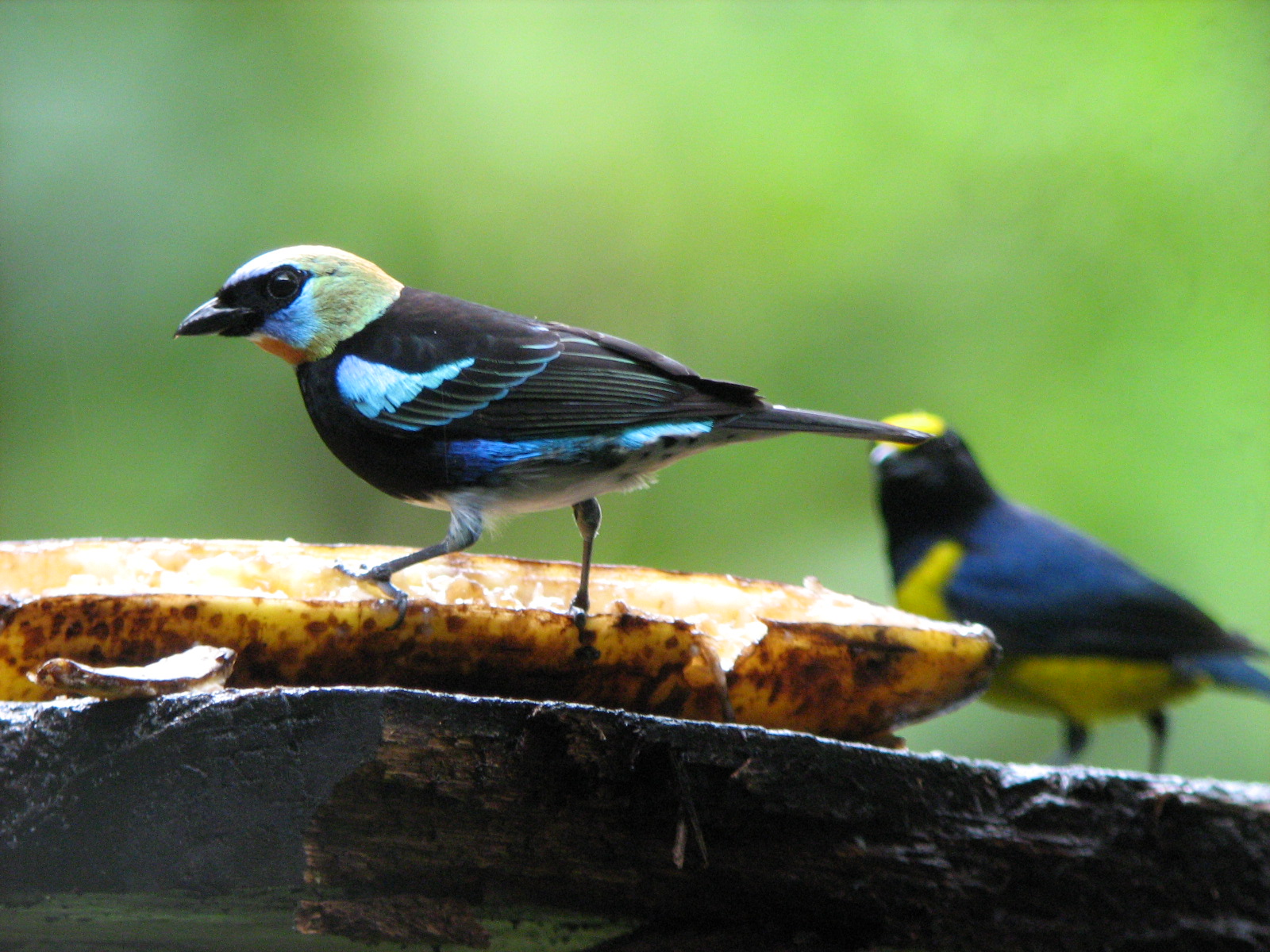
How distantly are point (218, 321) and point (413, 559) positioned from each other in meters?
0.53

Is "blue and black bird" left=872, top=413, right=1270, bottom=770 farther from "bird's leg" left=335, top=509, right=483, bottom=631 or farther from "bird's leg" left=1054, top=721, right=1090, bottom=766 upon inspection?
"bird's leg" left=335, top=509, right=483, bottom=631

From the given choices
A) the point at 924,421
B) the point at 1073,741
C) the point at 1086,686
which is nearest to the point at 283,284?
the point at 924,421

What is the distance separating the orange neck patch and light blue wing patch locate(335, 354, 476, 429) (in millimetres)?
→ 99

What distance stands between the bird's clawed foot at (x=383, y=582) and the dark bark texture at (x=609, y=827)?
0.95 feet

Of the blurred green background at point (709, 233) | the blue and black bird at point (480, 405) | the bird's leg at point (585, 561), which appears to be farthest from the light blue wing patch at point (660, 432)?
the blurred green background at point (709, 233)

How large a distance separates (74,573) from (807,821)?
1.06 metres

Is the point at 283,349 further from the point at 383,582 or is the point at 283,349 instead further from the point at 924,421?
the point at 924,421

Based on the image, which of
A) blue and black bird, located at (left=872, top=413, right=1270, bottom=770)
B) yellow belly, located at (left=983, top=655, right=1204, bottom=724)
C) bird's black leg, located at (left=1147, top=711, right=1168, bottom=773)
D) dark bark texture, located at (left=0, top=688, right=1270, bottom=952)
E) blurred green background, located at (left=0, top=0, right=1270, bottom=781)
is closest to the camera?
dark bark texture, located at (left=0, top=688, right=1270, bottom=952)

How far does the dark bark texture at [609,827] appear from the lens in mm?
1120

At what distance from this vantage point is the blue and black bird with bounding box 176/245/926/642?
1898 mm

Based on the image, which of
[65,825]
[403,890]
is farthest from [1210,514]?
[65,825]

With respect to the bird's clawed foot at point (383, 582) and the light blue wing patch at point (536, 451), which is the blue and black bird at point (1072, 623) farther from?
the bird's clawed foot at point (383, 582)

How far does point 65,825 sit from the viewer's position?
1118mm

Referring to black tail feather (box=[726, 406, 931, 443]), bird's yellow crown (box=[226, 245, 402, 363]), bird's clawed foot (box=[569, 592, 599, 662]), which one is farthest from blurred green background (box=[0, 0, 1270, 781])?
bird's clawed foot (box=[569, 592, 599, 662])
